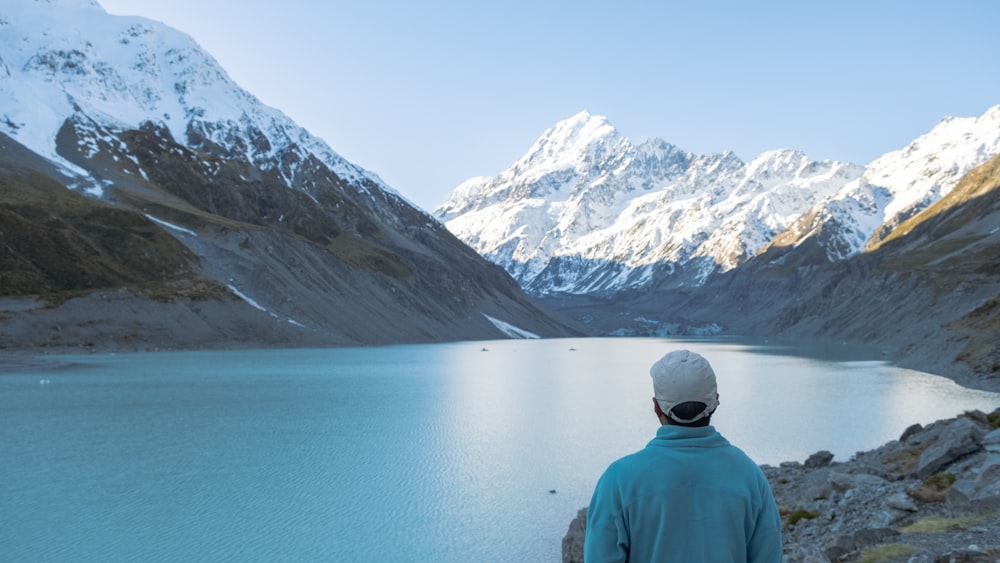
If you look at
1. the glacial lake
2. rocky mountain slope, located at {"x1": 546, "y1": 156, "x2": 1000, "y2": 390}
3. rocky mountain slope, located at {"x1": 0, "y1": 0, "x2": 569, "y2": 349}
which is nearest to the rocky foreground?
the glacial lake

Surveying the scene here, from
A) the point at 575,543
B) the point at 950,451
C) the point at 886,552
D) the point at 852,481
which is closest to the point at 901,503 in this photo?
the point at 852,481

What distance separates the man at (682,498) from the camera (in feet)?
13.5

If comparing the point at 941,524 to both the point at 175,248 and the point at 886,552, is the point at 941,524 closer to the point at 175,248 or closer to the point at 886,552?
the point at 886,552

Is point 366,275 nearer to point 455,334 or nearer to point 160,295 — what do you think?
point 455,334

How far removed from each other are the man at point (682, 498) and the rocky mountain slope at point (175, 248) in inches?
3666

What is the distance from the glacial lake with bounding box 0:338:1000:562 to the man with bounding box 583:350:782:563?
1384 centimetres

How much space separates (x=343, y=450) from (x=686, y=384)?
27.4 m

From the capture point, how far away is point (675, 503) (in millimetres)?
4125

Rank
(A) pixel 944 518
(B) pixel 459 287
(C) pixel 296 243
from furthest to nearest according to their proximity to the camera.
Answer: (B) pixel 459 287 → (C) pixel 296 243 → (A) pixel 944 518

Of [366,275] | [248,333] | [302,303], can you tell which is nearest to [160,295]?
[248,333]

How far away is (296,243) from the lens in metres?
138

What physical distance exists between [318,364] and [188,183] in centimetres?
9074

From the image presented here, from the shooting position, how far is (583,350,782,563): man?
13.5ft

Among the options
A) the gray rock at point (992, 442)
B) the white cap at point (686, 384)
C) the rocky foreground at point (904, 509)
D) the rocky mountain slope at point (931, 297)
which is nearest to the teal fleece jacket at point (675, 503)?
the white cap at point (686, 384)
